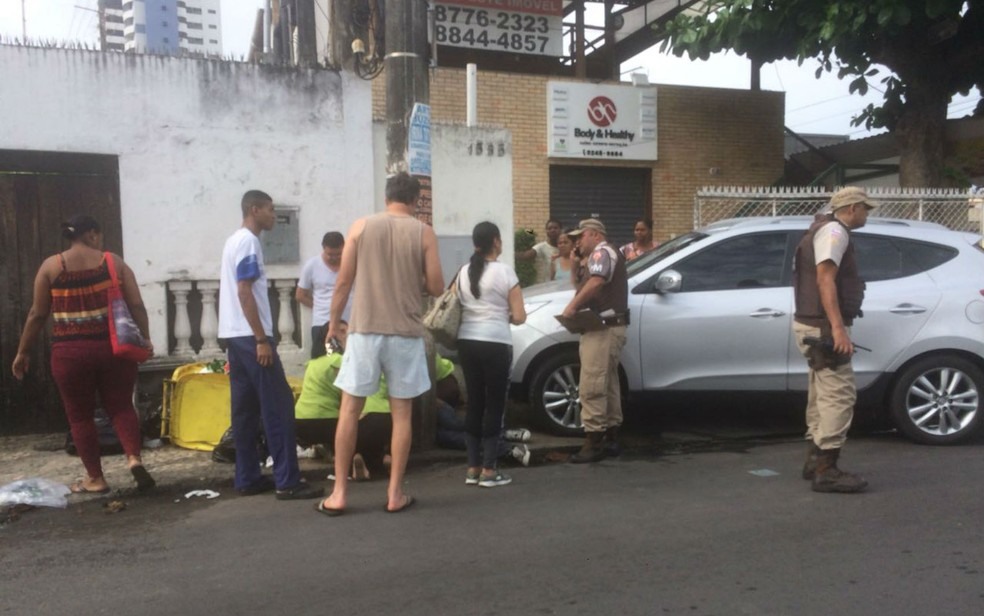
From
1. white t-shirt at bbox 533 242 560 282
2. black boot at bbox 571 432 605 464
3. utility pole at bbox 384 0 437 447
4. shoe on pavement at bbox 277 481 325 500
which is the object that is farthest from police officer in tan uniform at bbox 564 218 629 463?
white t-shirt at bbox 533 242 560 282

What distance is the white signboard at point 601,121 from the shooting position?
547 inches

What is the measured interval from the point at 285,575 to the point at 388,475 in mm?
1936

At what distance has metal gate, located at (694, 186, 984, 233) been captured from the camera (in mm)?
11578

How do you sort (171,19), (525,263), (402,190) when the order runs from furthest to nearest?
(171,19) → (525,263) → (402,190)

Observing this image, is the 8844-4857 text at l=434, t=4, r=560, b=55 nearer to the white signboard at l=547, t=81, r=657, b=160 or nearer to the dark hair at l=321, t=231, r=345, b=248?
the white signboard at l=547, t=81, r=657, b=160

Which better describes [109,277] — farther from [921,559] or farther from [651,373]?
[921,559]

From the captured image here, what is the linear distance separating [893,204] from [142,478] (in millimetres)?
10420

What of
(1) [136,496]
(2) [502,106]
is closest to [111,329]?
(1) [136,496]

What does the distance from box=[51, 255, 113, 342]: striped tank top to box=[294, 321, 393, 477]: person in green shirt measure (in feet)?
4.15

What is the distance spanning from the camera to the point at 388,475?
6.04 meters

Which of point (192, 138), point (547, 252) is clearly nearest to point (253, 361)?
point (192, 138)

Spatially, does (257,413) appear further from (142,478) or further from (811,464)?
(811,464)

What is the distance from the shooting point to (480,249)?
5.59 m

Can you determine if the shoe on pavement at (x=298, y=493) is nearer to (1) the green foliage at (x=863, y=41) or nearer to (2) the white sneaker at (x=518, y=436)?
(2) the white sneaker at (x=518, y=436)
